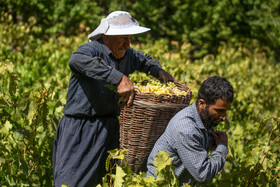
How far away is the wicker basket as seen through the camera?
1987mm

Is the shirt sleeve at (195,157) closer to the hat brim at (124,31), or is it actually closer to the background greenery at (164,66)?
the background greenery at (164,66)

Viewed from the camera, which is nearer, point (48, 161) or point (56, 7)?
point (48, 161)

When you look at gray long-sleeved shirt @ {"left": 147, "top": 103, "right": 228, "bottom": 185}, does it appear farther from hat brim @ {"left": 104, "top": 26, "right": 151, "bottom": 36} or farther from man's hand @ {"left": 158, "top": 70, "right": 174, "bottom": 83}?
hat brim @ {"left": 104, "top": 26, "right": 151, "bottom": 36}

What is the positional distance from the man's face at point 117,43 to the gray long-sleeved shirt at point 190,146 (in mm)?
567

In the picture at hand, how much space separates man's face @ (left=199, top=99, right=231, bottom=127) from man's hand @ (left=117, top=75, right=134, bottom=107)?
386 millimetres

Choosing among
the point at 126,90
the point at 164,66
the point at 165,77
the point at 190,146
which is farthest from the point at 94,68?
the point at 164,66

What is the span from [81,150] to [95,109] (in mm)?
288

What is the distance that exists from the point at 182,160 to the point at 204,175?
135 mm

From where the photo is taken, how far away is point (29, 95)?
264cm

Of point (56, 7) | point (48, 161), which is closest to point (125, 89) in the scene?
point (48, 161)

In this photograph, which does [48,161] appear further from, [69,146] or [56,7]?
[56,7]

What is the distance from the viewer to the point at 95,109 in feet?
7.79

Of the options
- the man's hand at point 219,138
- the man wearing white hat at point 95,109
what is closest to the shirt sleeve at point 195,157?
the man's hand at point 219,138

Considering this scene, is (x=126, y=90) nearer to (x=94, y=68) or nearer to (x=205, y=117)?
(x=94, y=68)
